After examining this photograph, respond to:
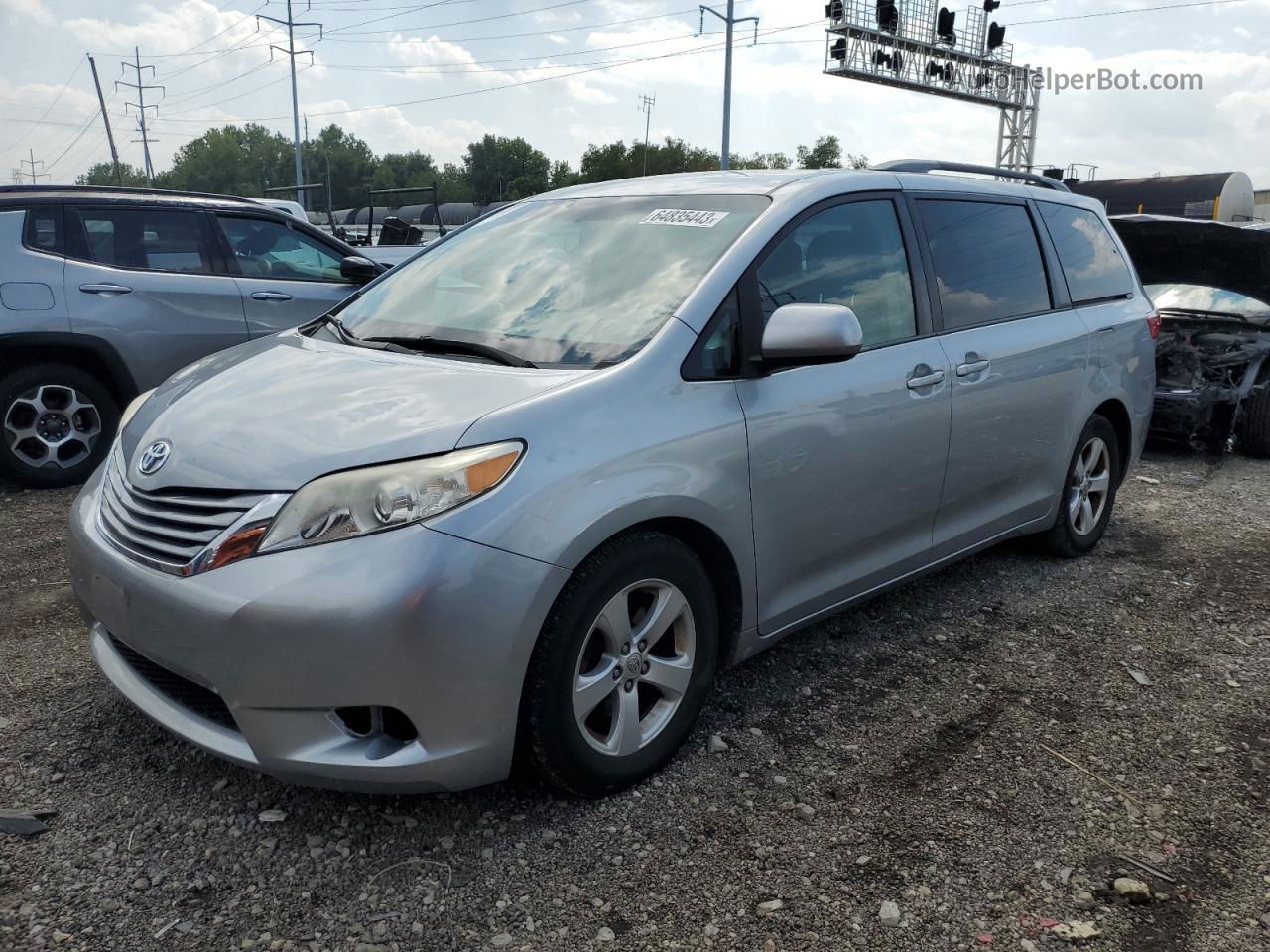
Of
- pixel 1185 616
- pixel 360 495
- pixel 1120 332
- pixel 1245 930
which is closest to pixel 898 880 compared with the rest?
pixel 1245 930

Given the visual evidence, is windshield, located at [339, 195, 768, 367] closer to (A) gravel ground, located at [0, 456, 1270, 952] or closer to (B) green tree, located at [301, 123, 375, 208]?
(A) gravel ground, located at [0, 456, 1270, 952]

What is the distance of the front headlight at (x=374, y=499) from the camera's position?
236 cm

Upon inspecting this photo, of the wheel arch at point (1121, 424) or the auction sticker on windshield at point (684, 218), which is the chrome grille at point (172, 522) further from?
the wheel arch at point (1121, 424)

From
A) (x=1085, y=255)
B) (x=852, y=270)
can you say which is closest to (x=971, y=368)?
(x=852, y=270)

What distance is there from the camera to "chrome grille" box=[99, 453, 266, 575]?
246cm

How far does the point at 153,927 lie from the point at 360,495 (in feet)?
3.45

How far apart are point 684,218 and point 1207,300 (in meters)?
6.21

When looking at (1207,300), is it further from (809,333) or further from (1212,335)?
(809,333)

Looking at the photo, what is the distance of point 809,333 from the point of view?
9.58 ft

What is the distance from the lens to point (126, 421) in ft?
10.7

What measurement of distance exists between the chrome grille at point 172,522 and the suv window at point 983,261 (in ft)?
8.57

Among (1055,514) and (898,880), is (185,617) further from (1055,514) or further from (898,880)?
(1055,514)

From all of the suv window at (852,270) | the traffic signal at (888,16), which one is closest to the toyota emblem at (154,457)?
the suv window at (852,270)

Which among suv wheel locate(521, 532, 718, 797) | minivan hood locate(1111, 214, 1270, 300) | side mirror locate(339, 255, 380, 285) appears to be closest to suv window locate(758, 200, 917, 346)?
suv wheel locate(521, 532, 718, 797)
